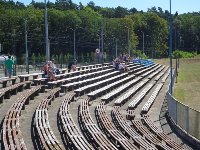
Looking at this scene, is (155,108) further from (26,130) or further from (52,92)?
(26,130)

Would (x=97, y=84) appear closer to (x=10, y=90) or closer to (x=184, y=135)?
(x=10, y=90)

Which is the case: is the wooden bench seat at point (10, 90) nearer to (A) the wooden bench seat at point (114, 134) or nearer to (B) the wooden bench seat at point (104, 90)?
(B) the wooden bench seat at point (104, 90)

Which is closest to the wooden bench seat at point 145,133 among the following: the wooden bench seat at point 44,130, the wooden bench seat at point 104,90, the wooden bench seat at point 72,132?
the wooden bench seat at point 72,132

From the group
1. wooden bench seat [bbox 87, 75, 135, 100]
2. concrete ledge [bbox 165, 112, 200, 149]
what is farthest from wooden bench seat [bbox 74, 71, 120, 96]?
concrete ledge [bbox 165, 112, 200, 149]

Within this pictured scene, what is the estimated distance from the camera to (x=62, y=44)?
93.6 m

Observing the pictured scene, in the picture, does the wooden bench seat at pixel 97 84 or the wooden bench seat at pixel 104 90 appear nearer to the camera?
the wooden bench seat at pixel 104 90

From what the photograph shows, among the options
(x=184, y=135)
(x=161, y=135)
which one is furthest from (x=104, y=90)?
(x=161, y=135)

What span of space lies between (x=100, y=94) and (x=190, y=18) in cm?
13357

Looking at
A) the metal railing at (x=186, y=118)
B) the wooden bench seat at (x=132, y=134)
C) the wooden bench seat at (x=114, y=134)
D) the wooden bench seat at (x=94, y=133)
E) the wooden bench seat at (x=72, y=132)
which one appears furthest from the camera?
the metal railing at (x=186, y=118)

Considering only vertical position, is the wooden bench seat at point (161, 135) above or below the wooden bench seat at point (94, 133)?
below

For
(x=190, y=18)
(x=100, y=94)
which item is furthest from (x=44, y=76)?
(x=190, y=18)

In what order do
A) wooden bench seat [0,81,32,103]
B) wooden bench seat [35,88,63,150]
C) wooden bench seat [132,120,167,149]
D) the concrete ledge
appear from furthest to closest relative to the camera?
wooden bench seat [0,81,32,103] < the concrete ledge < wooden bench seat [132,120,167,149] < wooden bench seat [35,88,63,150]

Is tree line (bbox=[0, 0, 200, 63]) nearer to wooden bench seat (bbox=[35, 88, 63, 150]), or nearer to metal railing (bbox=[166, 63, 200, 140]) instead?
metal railing (bbox=[166, 63, 200, 140])

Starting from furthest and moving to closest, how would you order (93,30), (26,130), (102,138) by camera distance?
(93,30) → (26,130) → (102,138)
